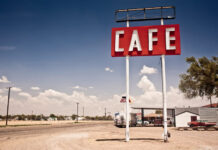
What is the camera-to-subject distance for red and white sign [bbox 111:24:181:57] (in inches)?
557

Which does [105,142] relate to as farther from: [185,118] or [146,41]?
[185,118]

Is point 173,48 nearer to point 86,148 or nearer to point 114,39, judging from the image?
point 114,39

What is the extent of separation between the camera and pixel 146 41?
14.5m

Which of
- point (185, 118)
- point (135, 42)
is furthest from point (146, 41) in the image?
point (185, 118)

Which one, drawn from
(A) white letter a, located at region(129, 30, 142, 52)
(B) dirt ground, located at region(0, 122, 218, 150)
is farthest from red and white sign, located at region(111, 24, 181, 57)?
(B) dirt ground, located at region(0, 122, 218, 150)

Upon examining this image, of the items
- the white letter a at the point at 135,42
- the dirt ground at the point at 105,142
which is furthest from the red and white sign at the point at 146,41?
the dirt ground at the point at 105,142

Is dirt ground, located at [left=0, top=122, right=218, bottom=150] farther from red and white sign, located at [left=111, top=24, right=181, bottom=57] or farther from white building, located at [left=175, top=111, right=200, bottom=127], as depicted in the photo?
white building, located at [left=175, top=111, right=200, bottom=127]

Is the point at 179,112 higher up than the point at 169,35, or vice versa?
the point at 169,35

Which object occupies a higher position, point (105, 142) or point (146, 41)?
point (146, 41)

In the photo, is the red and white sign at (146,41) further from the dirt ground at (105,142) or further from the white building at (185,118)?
the white building at (185,118)

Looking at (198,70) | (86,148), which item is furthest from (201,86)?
(86,148)

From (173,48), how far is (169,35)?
1073mm

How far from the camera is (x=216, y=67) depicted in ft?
112

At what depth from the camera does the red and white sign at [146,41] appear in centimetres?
1415
